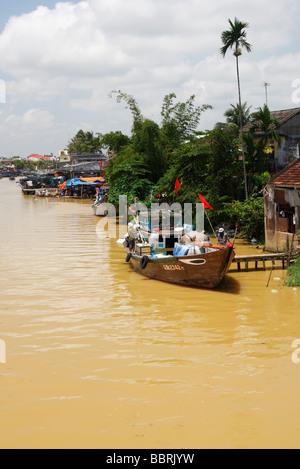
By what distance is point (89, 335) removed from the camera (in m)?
10.5

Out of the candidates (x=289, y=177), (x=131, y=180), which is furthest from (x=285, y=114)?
(x=289, y=177)

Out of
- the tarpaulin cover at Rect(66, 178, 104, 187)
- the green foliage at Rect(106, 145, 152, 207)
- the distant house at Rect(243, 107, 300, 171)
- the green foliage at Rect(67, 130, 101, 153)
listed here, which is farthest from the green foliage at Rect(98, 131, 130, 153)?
the green foliage at Rect(67, 130, 101, 153)

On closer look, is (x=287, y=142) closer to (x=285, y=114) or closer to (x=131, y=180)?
(x=285, y=114)

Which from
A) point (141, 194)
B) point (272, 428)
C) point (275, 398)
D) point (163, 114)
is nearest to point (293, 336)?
point (275, 398)

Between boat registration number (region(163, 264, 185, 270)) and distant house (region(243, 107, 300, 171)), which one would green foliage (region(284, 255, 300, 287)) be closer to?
boat registration number (region(163, 264, 185, 270))

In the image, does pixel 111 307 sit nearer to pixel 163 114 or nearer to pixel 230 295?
pixel 230 295

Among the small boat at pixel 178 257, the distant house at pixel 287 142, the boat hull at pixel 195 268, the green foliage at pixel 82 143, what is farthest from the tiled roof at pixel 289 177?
the green foliage at pixel 82 143

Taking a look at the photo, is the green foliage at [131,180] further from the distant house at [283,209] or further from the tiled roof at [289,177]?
the tiled roof at [289,177]

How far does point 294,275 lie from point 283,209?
4437 mm

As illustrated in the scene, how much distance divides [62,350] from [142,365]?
1.71m

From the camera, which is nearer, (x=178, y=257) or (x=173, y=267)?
(x=178, y=257)

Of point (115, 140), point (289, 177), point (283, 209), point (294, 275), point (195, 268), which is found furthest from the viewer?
point (115, 140)

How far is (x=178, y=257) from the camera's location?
14.5 metres

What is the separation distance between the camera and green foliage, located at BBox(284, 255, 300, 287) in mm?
14289
